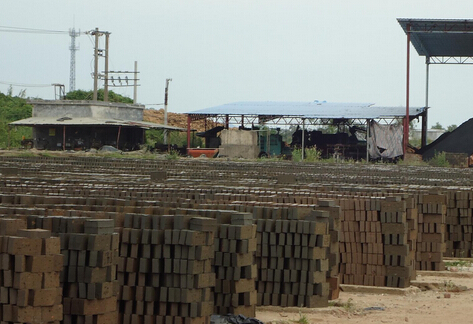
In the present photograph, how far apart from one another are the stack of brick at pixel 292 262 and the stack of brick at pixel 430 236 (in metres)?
4.11

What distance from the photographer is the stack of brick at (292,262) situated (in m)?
8.84

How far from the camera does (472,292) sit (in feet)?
35.7

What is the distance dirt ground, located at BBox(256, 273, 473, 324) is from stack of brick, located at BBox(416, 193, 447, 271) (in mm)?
1536

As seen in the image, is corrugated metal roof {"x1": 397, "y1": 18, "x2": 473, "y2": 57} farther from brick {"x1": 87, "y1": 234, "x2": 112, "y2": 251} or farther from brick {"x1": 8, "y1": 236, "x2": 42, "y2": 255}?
brick {"x1": 8, "y1": 236, "x2": 42, "y2": 255}

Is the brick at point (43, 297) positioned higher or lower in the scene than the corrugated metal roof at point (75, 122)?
lower

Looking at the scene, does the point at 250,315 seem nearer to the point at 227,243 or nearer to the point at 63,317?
the point at 227,243

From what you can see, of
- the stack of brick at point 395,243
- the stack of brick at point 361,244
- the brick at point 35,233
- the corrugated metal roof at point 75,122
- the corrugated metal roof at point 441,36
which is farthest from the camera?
the corrugated metal roof at point 75,122

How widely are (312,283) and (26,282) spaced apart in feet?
12.4

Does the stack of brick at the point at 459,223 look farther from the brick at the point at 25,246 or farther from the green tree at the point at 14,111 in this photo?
the green tree at the point at 14,111

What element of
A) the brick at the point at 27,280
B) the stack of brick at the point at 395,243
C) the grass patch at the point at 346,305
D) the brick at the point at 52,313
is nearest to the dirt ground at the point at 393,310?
the grass patch at the point at 346,305

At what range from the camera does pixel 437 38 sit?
39.0 meters

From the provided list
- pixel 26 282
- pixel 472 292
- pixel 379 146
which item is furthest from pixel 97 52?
pixel 26 282

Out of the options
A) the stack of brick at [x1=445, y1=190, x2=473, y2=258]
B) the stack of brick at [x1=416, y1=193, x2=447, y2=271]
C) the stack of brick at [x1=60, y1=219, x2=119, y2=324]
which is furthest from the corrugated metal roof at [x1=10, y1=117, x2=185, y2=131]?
the stack of brick at [x1=60, y1=219, x2=119, y2=324]

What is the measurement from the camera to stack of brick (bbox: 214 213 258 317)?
7949 mm
